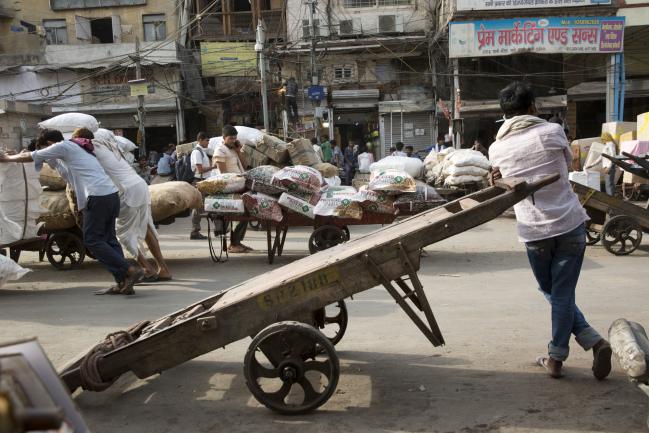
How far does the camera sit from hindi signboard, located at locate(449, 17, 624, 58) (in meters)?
19.5

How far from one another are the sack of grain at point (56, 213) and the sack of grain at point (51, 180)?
229 mm

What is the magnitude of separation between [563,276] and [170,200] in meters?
5.79

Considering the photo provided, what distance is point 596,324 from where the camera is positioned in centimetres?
522

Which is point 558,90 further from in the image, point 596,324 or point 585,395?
point 585,395

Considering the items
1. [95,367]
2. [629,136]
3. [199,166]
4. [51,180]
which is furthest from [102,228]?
[629,136]

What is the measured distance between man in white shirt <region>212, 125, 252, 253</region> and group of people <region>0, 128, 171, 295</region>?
2287 mm

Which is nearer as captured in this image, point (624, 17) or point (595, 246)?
point (595, 246)

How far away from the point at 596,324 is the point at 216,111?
26.8m

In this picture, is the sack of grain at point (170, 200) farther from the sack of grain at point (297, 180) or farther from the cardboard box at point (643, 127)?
the cardboard box at point (643, 127)

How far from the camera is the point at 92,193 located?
21.5 ft

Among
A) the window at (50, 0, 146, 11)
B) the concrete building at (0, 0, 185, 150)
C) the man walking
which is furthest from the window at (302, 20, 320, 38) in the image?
the man walking

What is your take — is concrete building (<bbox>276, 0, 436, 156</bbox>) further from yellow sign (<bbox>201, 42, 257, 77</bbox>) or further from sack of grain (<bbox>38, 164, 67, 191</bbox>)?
sack of grain (<bbox>38, 164, 67, 191</bbox>)

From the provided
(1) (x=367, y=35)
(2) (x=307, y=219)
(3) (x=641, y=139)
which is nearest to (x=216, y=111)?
(1) (x=367, y=35)

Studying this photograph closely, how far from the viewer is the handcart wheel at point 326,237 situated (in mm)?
8438
